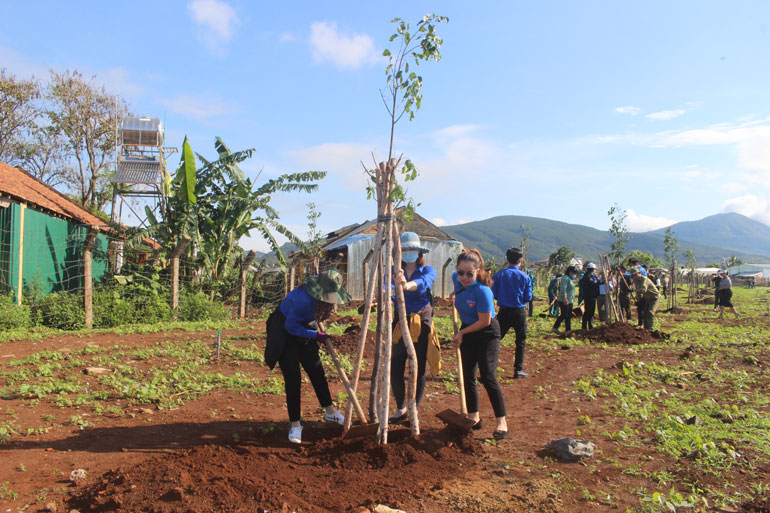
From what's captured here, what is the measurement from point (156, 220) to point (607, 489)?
14021 mm

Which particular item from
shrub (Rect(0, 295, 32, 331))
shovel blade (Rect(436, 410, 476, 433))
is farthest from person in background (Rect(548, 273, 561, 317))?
shrub (Rect(0, 295, 32, 331))

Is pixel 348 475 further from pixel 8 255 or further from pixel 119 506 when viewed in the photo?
pixel 8 255

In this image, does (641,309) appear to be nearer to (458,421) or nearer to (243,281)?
(458,421)

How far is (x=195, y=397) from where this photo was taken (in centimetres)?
593

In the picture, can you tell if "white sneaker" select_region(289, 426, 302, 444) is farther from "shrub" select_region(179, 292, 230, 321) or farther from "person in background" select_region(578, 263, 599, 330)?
"person in background" select_region(578, 263, 599, 330)

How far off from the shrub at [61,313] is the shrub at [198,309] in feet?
7.75

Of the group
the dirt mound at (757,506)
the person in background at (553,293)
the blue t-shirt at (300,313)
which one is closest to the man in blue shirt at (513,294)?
the blue t-shirt at (300,313)

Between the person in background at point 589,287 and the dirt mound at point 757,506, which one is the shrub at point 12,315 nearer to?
the dirt mound at point 757,506

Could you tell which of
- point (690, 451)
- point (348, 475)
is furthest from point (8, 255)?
point (690, 451)

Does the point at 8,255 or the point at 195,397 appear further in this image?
the point at 8,255

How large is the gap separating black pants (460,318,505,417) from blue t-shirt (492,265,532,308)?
243 centimetres

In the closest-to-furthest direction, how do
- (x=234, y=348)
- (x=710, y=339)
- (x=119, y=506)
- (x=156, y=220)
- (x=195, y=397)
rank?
(x=119, y=506)
(x=195, y=397)
(x=234, y=348)
(x=710, y=339)
(x=156, y=220)

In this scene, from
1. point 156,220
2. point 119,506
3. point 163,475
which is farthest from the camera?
point 156,220

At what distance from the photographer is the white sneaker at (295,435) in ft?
14.4
